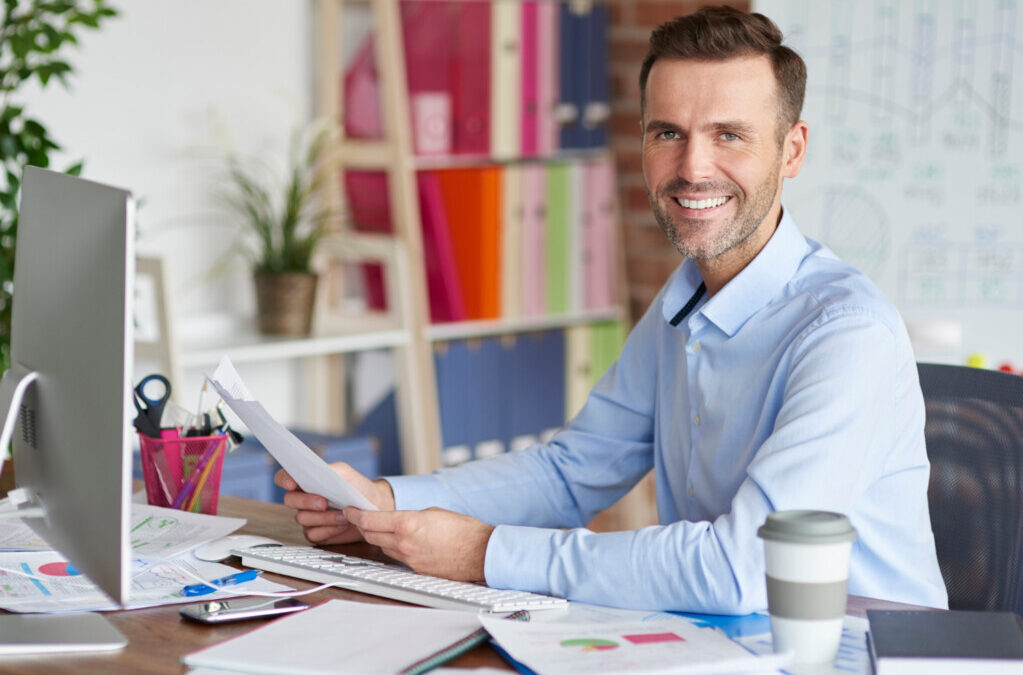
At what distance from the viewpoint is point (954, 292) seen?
271cm

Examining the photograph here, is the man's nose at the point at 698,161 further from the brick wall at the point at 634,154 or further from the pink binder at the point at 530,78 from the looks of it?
the brick wall at the point at 634,154

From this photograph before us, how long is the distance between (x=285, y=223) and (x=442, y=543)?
2013 mm

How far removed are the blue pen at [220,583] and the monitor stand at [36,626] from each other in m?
0.10

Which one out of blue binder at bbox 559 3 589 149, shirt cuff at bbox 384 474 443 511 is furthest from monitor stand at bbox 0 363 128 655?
blue binder at bbox 559 3 589 149

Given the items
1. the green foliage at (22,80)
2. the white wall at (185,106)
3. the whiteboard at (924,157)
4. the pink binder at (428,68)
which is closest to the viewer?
the green foliage at (22,80)

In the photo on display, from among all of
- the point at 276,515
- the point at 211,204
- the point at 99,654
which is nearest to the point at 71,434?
the point at 99,654

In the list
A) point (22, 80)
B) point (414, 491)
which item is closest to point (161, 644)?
point (414, 491)

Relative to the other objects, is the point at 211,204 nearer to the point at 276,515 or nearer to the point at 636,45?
the point at 636,45

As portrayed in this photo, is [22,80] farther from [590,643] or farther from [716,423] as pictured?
[590,643]

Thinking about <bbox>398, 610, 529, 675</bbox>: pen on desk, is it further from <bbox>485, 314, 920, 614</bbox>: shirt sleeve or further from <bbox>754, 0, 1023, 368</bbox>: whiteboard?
<bbox>754, 0, 1023, 368</bbox>: whiteboard

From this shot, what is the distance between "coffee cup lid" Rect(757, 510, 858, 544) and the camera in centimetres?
105

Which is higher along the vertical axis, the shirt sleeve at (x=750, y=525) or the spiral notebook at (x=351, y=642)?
the shirt sleeve at (x=750, y=525)

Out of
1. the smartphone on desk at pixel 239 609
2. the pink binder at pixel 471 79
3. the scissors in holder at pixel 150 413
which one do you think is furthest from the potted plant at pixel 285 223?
the smartphone on desk at pixel 239 609

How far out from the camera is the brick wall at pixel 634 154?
3.87 meters
